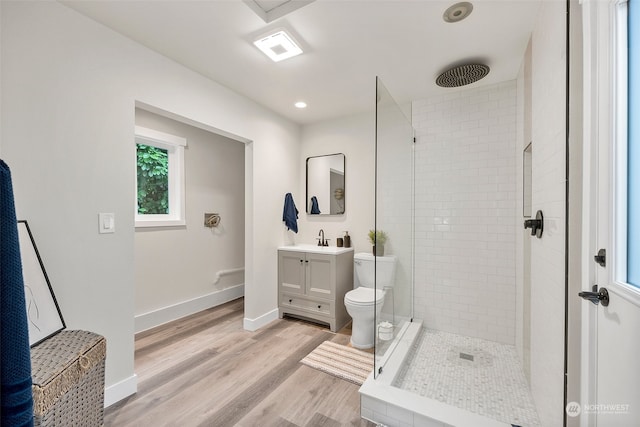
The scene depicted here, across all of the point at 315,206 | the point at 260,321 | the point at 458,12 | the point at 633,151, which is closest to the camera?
the point at 633,151

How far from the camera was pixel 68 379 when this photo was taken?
126 centimetres

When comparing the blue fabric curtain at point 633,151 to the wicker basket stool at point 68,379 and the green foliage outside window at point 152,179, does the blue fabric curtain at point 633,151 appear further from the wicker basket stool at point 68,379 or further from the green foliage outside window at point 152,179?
the green foliage outside window at point 152,179

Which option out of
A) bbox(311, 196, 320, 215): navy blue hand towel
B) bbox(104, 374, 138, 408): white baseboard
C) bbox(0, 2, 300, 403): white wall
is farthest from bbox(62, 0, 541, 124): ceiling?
bbox(104, 374, 138, 408): white baseboard

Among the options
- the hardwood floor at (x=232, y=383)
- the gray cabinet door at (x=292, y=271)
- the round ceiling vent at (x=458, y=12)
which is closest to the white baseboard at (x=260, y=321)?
the hardwood floor at (x=232, y=383)

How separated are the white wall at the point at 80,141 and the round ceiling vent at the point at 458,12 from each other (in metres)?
1.98

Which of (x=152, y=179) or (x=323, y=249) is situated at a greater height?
(x=152, y=179)

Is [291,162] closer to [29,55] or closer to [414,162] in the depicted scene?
[414,162]

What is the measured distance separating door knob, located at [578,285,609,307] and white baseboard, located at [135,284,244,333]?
3420mm

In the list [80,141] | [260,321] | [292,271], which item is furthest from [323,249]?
[80,141]

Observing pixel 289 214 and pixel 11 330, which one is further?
pixel 289 214

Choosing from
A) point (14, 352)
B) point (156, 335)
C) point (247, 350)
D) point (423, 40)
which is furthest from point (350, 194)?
point (14, 352)

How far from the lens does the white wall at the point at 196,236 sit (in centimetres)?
297

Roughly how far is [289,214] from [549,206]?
254 cm

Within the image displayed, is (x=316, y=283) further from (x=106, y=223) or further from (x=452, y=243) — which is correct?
(x=106, y=223)
